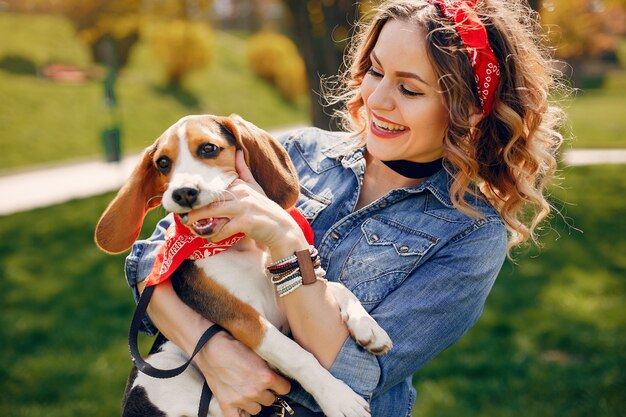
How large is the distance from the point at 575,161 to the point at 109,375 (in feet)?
33.0

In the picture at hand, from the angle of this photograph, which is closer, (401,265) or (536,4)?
(401,265)

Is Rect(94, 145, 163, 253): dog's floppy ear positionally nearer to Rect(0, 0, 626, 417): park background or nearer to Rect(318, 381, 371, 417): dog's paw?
Rect(318, 381, 371, 417): dog's paw

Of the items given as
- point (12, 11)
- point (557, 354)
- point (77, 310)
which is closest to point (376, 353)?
point (557, 354)

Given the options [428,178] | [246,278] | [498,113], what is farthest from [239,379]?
[498,113]

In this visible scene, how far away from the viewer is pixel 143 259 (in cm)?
284

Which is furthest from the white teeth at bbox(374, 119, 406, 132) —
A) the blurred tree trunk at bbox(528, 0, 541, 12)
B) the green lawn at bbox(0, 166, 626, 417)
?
the blurred tree trunk at bbox(528, 0, 541, 12)

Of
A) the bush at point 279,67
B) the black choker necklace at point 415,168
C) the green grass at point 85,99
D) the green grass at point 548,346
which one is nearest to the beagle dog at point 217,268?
the black choker necklace at point 415,168

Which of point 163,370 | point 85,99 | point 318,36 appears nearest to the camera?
point 163,370

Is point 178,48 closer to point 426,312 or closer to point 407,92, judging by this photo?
point 407,92

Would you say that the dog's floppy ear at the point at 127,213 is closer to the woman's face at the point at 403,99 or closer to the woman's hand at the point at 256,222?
the woman's hand at the point at 256,222

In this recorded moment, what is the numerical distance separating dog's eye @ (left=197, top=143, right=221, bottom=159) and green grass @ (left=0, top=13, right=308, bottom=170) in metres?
13.3

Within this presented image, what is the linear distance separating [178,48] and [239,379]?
22218mm

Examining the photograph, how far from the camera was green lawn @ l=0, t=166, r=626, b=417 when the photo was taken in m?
5.12

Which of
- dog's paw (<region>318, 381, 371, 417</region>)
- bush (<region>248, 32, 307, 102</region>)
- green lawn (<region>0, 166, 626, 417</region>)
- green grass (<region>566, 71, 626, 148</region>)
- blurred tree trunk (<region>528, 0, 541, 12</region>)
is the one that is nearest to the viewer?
dog's paw (<region>318, 381, 371, 417</region>)
